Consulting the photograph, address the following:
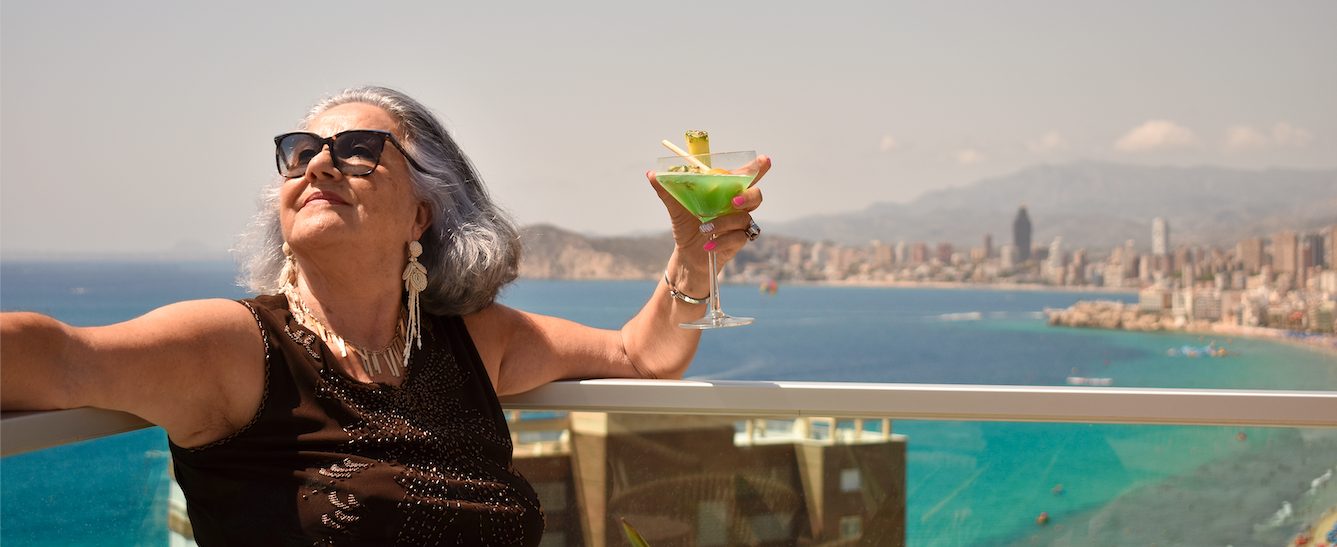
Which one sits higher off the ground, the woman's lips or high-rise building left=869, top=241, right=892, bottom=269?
the woman's lips

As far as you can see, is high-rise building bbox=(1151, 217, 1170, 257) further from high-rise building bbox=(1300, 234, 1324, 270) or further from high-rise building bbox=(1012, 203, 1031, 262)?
high-rise building bbox=(1300, 234, 1324, 270)

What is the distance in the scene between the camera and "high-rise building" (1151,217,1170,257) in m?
88.2

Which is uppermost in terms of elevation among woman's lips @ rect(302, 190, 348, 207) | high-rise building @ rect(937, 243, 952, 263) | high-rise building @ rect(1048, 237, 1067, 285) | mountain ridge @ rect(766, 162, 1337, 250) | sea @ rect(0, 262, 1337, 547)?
woman's lips @ rect(302, 190, 348, 207)

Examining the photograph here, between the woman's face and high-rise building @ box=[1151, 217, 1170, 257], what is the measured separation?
97988mm

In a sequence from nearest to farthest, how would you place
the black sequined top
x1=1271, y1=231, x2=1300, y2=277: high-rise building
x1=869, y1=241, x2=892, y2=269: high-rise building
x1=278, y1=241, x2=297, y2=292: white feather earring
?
the black sequined top < x1=278, y1=241, x2=297, y2=292: white feather earring < x1=1271, y1=231, x2=1300, y2=277: high-rise building < x1=869, y1=241, x2=892, y2=269: high-rise building

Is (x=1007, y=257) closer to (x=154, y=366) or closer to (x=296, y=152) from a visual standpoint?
(x=296, y=152)

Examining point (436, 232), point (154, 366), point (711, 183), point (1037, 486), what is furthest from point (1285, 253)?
point (154, 366)

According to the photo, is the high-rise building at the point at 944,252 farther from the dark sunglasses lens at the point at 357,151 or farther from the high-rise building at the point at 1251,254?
the dark sunglasses lens at the point at 357,151

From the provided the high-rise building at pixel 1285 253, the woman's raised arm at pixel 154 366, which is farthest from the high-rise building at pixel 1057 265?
the woman's raised arm at pixel 154 366

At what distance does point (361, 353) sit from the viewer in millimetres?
1666

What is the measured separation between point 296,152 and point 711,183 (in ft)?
2.59

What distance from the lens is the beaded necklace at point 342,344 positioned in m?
1.63

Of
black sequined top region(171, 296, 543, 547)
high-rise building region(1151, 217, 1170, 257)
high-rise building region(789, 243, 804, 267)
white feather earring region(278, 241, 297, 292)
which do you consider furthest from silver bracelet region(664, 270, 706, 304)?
high-rise building region(1151, 217, 1170, 257)

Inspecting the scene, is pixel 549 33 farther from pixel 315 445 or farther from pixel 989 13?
pixel 315 445
